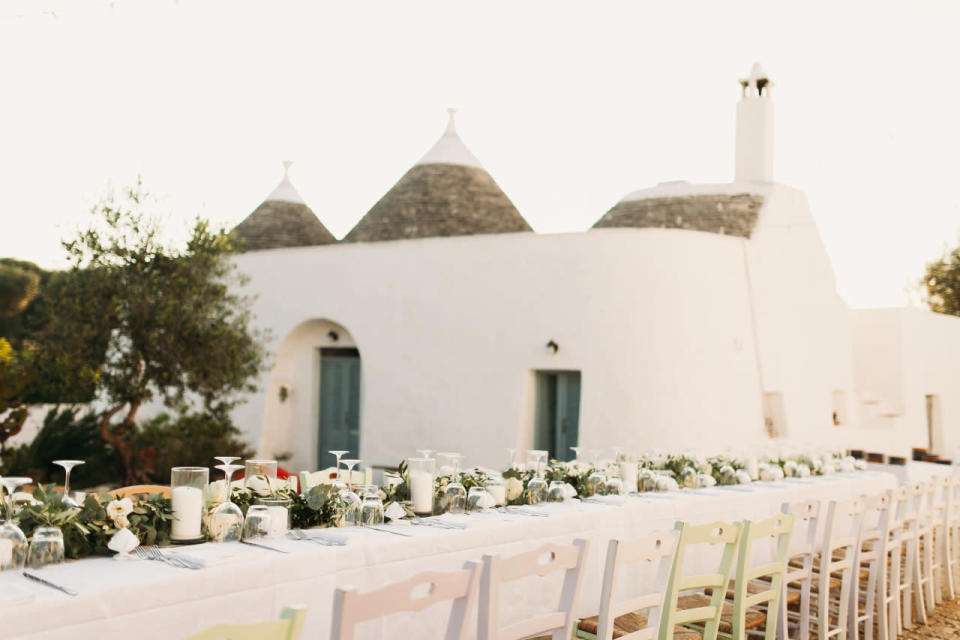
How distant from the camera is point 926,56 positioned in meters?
13.3

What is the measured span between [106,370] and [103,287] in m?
1.10

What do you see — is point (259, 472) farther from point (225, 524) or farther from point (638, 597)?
point (638, 597)

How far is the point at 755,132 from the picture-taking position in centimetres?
1686

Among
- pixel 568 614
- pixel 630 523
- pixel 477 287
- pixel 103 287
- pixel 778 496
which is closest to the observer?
pixel 568 614

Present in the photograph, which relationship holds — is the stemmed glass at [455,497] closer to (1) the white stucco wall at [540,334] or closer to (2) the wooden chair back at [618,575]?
(2) the wooden chair back at [618,575]

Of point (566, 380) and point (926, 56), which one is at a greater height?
point (926, 56)

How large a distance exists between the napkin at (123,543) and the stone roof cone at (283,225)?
1598 cm

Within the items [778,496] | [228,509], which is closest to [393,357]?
[778,496]

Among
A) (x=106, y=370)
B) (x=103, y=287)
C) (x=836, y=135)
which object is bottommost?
(x=106, y=370)

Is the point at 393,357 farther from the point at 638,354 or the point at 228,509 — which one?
the point at 228,509

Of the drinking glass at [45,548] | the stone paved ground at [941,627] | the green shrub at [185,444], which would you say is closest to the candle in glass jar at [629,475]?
the stone paved ground at [941,627]

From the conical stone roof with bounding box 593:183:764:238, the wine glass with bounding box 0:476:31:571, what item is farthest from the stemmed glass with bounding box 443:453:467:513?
the conical stone roof with bounding box 593:183:764:238

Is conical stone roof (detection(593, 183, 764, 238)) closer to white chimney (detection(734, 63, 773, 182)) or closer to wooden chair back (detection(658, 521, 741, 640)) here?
white chimney (detection(734, 63, 773, 182))

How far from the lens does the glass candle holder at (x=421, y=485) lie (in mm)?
4727
